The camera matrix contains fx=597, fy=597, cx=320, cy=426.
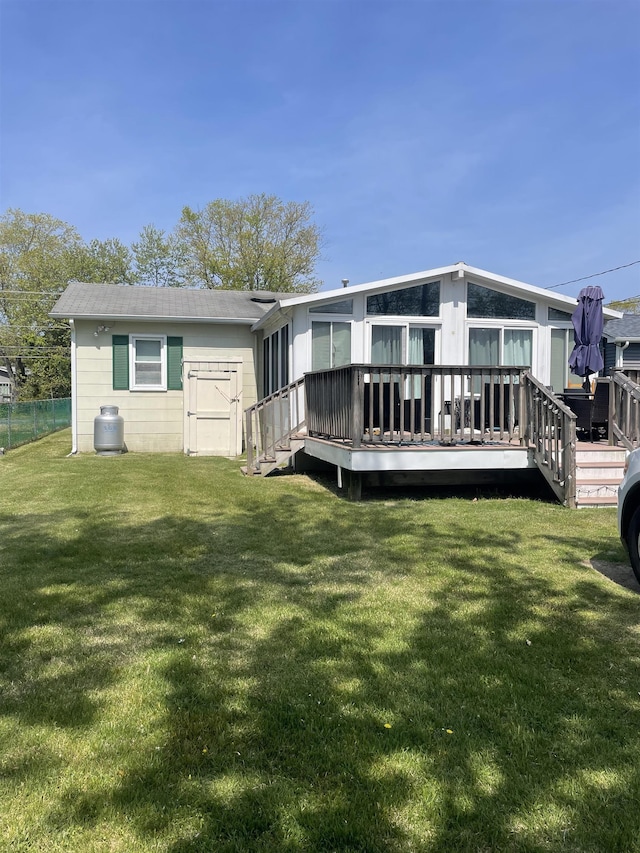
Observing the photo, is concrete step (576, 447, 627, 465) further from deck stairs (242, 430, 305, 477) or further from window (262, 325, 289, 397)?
window (262, 325, 289, 397)

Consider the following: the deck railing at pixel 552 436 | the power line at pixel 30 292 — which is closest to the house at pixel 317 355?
the deck railing at pixel 552 436

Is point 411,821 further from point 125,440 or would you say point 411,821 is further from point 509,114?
point 509,114

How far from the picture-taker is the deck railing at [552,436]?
22.8ft

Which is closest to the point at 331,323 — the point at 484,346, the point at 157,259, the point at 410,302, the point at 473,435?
the point at 410,302

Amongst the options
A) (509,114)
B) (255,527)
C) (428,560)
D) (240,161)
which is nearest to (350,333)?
(255,527)

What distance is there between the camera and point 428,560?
4848 millimetres

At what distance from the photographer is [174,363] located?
1340 centimetres

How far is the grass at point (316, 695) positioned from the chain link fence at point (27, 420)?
31.3 ft

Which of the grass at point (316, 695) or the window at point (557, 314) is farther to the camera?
the window at point (557, 314)

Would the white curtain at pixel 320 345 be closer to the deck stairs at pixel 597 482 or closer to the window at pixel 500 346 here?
the window at pixel 500 346

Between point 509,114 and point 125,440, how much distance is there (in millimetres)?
15603

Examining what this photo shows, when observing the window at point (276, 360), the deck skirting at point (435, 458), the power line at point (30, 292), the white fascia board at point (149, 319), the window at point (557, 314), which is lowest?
the deck skirting at point (435, 458)

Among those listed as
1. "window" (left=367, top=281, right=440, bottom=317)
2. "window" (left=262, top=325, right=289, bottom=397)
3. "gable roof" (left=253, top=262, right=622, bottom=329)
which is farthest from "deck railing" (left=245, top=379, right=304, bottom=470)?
"window" (left=367, top=281, right=440, bottom=317)

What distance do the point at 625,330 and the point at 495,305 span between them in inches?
407
